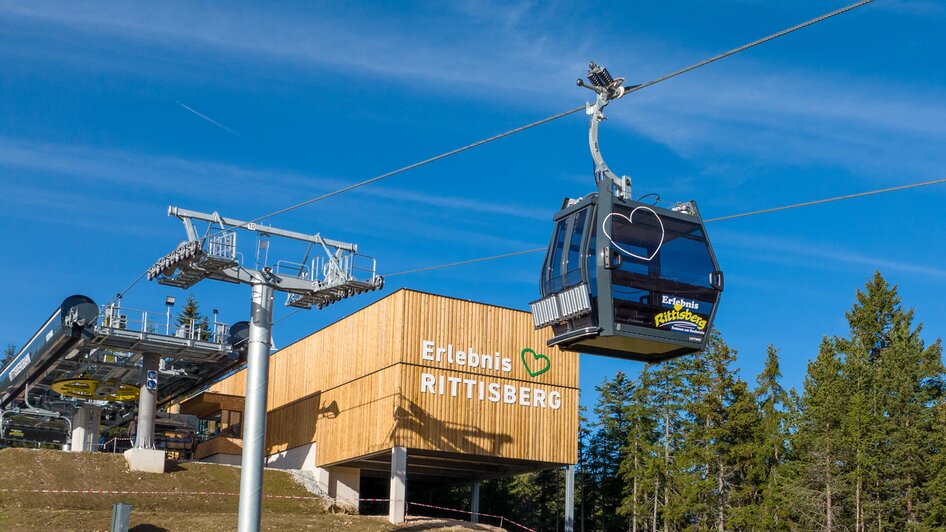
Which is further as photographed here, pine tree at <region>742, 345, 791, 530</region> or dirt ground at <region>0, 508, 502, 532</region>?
pine tree at <region>742, 345, 791, 530</region>

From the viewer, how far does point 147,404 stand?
42031 mm

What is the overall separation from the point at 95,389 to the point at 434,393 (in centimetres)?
1600

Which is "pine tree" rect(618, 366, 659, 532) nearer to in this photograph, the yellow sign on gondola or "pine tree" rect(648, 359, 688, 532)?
"pine tree" rect(648, 359, 688, 532)

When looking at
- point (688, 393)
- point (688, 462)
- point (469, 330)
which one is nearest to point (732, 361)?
point (688, 393)

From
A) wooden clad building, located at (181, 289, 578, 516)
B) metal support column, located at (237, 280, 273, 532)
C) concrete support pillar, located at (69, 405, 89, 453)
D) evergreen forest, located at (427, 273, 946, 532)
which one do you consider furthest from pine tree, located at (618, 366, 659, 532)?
metal support column, located at (237, 280, 273, 532)

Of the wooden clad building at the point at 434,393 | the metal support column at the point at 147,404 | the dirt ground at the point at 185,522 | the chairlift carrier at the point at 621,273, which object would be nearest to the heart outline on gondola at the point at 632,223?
the chairlift carrier at the point at 621,273

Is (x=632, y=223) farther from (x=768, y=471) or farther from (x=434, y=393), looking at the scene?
(x=768, y=471)

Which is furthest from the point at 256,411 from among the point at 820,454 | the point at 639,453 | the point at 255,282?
the point at 639,453

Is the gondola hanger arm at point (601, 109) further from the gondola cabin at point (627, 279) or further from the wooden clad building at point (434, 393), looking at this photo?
the wooden clad building at point (434, 393)

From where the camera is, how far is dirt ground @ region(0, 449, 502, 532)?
109 ft

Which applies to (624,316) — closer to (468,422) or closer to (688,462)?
(468,422)

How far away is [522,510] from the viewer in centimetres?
7175

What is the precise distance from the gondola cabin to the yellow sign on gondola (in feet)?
101

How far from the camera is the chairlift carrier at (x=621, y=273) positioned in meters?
19.4
